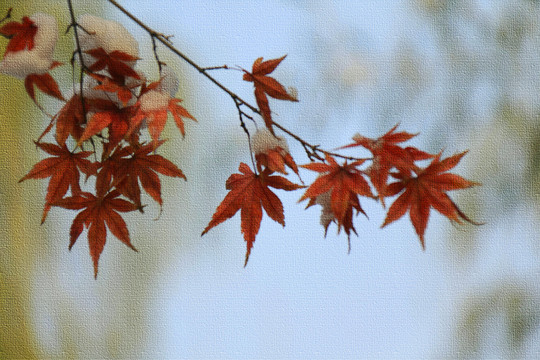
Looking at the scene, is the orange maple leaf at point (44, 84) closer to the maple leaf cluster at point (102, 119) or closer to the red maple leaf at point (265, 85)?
the maple leaf cluster at point (102, 119)

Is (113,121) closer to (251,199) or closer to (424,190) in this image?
(251,199)

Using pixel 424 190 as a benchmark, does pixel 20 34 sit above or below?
above

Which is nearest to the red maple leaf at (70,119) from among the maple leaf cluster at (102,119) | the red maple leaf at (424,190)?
the maple leaf cluster at (102,119)

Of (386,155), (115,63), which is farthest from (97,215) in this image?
(386,155)

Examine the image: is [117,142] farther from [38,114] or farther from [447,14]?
[447,14]

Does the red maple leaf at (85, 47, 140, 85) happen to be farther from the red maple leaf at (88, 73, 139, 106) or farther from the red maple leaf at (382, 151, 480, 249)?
the red maple leaf at (382, 151, 480, 249)

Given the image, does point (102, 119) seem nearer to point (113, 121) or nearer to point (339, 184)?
point (113, 121)
